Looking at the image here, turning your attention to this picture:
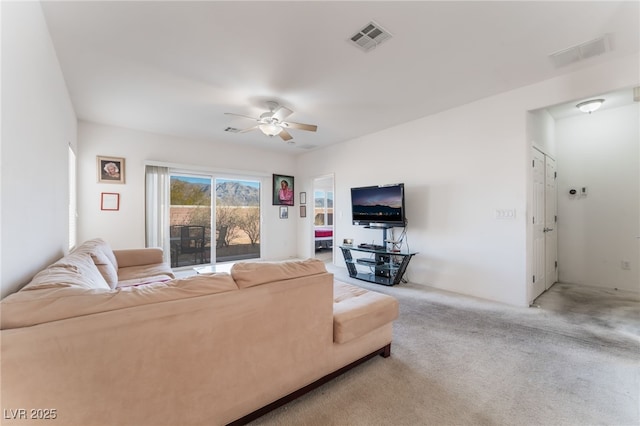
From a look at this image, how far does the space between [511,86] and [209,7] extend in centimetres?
344

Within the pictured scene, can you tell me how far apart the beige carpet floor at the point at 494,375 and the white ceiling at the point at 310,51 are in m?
2.73

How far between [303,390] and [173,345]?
894mm

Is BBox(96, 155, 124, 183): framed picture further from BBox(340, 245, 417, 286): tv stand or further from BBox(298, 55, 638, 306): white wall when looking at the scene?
BBox(298, 55, 638, 306): white wall

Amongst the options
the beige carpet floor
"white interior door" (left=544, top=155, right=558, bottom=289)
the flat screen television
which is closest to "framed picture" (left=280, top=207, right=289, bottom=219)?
the flat screen television

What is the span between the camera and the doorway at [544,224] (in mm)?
3469

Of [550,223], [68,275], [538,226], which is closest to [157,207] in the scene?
[68,275]

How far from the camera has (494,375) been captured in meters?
1.88

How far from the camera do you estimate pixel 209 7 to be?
1.94 m

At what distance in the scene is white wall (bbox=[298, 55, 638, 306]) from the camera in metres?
3.16

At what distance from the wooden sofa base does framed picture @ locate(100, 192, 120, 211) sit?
182 inches

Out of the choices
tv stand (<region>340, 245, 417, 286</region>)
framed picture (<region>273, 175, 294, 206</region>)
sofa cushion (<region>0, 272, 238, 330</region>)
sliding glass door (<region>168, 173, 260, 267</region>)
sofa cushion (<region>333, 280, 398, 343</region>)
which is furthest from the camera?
framed picture (<region>273, 175, 294, 206</region>)

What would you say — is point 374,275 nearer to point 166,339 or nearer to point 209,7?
point 166,339

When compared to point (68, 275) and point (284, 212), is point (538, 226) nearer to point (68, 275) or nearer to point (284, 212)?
point (68, 275)

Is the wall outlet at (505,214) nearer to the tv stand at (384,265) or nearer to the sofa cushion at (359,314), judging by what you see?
the tv stand at (384,265)
